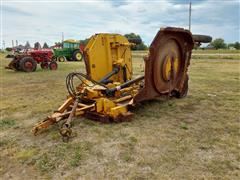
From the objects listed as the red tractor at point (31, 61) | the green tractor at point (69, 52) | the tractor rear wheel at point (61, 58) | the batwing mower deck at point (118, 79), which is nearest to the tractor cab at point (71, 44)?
the green tractor at point (69, 52)

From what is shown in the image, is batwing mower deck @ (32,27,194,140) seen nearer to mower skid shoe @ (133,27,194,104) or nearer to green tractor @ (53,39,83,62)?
mower skid shoe @ (133,27,194,104)

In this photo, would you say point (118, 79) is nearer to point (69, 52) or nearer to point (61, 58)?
point (61, 58)

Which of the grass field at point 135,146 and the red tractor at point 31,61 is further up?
the red tractor at point 31,61

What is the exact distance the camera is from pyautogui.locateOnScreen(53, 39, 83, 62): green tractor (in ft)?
73.6

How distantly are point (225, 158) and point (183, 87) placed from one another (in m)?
3.05

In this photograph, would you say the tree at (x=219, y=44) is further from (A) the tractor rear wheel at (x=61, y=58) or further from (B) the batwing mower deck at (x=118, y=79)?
(B) the batwing mower deck at (x=118, y=79)

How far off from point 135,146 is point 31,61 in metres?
11.9

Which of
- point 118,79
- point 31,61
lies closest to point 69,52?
point 31,61

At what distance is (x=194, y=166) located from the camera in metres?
2.74

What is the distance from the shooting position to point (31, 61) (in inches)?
543

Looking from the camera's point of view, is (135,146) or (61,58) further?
(61,58)

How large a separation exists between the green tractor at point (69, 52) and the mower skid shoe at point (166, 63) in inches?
716

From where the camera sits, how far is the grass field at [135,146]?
2.68m

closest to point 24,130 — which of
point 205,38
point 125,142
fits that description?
point 125,142
